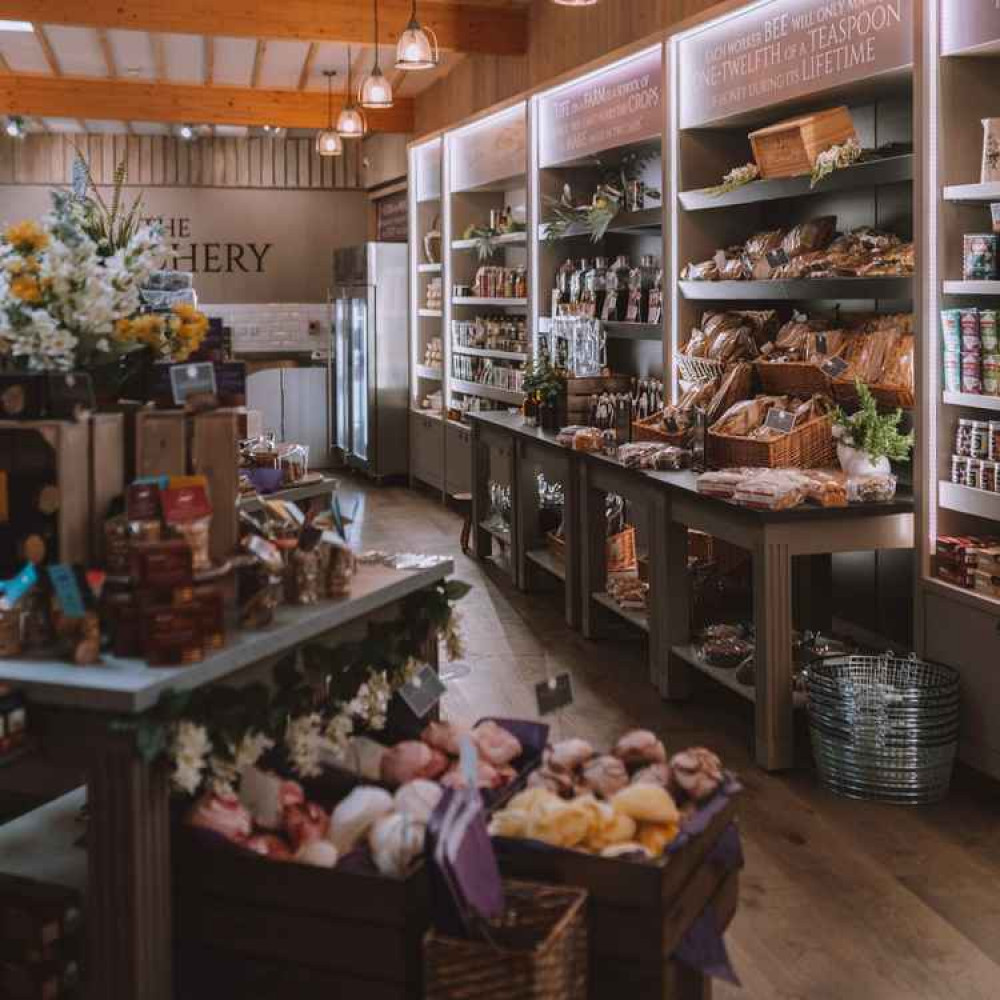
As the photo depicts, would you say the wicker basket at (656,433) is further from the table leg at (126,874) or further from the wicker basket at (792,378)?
the table leg at (126,874)

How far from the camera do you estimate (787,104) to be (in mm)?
5863

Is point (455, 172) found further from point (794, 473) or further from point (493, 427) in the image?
point (794, 473)

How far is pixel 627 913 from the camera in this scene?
7.64ft

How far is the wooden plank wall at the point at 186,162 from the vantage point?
51.4 feet

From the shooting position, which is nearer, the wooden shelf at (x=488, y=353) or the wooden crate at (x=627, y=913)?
the wooden crate at (x=627, y=913)

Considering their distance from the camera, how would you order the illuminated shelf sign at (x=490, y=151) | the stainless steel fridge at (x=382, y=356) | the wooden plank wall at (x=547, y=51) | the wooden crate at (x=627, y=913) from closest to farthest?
the wooden crate at (x=627, y=913)
the wooden plank wall at (x=547, y=51)
the illuminated shelf sign at (x=490, y=151)
the stainless steel fridge at (x=382, y=356)

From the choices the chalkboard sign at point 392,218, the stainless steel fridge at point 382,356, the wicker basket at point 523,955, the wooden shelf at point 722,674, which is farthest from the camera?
the chalkboard sign at point 392,218

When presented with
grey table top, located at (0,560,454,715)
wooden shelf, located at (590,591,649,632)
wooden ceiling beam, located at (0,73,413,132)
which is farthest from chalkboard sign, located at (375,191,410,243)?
grey table top, located at (0,560,454,715)

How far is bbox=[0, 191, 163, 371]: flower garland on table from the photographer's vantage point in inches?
114

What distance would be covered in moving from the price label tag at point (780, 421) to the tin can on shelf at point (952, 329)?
0.82m

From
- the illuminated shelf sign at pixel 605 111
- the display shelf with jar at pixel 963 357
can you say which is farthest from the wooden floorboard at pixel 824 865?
the illuminated shelf sign at pixel 605 111

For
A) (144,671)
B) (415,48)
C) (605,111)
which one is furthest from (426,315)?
(144,671)

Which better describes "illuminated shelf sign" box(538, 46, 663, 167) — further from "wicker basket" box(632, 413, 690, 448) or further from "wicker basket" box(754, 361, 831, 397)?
"wicker basket" box(754, 361, 831, 397)

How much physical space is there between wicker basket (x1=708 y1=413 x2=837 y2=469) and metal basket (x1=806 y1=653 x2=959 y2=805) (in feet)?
3.43
